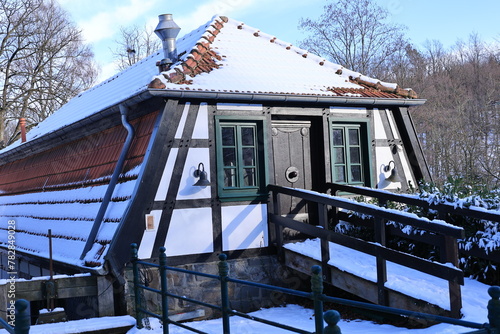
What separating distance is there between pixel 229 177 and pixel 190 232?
1.05 metres

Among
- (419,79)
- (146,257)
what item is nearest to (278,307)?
(146,257)

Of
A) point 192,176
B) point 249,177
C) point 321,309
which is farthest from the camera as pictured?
point 249,177

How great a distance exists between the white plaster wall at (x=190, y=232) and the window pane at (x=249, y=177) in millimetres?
779

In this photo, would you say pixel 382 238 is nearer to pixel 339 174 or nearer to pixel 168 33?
pixel 339 174

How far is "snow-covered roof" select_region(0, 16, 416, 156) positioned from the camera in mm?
8711

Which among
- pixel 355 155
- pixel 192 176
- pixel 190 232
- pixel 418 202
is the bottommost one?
pixel 190 232

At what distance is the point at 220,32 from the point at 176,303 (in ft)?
17.5

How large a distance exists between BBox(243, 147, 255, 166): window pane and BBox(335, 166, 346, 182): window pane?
1587mm

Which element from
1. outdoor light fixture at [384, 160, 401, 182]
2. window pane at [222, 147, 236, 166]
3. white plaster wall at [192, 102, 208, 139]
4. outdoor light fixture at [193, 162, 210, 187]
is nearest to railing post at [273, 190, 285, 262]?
window pane at [222, 147, 236, 166]

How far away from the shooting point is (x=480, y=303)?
629 cm

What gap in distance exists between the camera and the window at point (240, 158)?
Result: 29.1 ft

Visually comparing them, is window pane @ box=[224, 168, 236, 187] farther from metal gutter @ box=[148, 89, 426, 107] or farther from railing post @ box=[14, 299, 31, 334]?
railing post @ box=[14, 299, 31, 334]

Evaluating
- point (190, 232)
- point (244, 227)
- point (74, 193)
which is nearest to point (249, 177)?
point (244, 227)

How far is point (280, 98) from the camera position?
29.5ft
